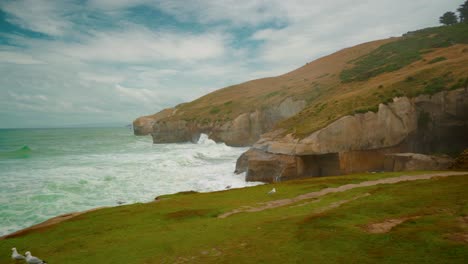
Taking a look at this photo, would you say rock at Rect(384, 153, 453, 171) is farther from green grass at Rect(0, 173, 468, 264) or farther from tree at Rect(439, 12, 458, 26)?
tree at Rect(439, 12, 458, 26)

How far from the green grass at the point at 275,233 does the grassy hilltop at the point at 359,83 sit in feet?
66.0

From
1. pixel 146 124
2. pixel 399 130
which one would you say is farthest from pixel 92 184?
pixel 146 124

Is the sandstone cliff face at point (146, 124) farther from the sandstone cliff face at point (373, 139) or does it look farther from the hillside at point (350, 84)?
the sandstone cliff face at point (373, 139)

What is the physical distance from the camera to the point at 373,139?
35406 mm

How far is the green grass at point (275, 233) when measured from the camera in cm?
992

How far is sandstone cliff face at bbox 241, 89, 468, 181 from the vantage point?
34062 millimetres

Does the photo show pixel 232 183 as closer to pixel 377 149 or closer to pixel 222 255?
pixel 377 149

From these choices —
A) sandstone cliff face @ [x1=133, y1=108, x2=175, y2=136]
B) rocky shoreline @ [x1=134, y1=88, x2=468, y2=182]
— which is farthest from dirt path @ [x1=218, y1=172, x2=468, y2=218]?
sandstone cliff face @ [x1=133, y1=108, x2=175, y2=136]

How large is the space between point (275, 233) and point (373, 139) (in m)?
27.4

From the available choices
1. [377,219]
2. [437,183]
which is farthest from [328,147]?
[377,219]

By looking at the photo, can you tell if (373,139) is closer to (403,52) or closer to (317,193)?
(317,193)

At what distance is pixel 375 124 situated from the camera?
1406 inches

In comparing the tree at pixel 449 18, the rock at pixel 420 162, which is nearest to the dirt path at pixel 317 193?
the rock at pixel 420 162

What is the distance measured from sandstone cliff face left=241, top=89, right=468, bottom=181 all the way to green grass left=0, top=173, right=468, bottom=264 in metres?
14.6
